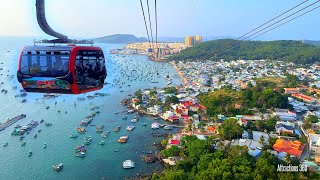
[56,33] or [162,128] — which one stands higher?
[56,33]

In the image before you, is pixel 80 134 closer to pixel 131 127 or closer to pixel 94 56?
pixel 131 127

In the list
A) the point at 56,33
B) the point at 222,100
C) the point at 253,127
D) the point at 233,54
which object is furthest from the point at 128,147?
the point at 233,54

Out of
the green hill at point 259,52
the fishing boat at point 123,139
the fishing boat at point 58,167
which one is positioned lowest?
the fishing boat at point 58,167

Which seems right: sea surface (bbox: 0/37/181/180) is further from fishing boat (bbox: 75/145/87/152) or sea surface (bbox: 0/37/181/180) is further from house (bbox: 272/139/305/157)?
house (bbox: 272/139/305/157)

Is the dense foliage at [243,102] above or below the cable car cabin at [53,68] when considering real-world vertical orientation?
below

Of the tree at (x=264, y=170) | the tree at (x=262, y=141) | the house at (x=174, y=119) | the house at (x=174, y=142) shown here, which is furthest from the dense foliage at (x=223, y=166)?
the house at (x=174, y=119)

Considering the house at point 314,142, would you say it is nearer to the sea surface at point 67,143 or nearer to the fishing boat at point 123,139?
the sea surface at point 67,143
